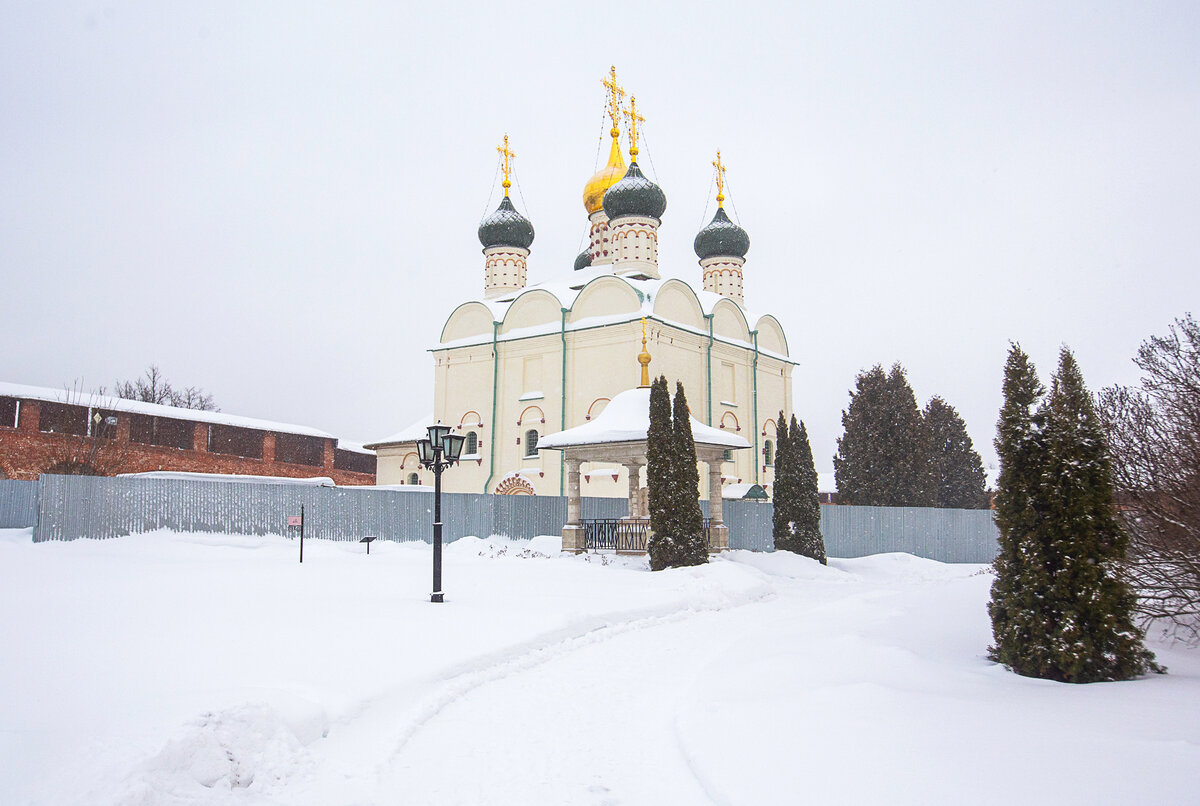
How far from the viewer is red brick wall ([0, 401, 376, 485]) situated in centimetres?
2698

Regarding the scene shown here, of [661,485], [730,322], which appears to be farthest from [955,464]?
[661,485]

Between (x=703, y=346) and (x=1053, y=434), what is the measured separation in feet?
67.9

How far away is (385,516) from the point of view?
20.7 meters

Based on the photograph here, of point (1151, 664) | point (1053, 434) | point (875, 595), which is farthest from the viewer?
point (875, 595)

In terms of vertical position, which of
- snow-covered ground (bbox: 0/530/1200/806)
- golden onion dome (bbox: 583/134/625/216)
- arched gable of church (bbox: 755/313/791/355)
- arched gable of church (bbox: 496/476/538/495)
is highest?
golden onion dome (bbox: 583/134/625/216)

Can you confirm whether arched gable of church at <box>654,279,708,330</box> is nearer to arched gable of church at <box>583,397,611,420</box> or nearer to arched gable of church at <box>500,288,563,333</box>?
arched gable of church at <box>583,397,611,420</box>

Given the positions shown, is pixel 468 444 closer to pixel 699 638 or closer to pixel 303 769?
pixel 699 638

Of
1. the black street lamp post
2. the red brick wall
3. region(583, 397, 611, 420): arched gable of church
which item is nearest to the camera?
the black street lamp post

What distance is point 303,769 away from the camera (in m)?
4.61

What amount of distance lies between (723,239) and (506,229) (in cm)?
808

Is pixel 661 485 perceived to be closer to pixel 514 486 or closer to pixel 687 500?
pixel 687 500

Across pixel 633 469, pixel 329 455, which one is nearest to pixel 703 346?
pixel 633 469

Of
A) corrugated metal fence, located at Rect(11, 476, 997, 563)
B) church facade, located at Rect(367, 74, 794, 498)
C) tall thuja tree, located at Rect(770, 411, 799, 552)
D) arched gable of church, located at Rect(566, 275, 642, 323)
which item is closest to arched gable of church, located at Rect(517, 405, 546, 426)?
church facade, located at Rect(367, 74, 794, 498)

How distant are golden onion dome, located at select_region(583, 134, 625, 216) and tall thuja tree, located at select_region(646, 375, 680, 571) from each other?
51.5 feet
